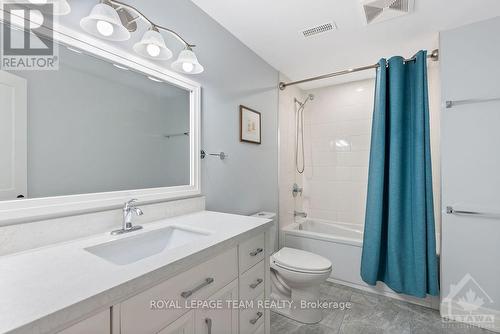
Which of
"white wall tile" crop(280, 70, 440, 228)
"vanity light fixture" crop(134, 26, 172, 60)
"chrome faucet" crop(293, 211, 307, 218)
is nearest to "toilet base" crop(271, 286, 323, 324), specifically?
"white wall tile" crop(280, 70, 440, 228)

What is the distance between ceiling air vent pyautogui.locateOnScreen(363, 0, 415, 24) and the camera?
154 centimetres

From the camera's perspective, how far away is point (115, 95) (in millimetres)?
1187

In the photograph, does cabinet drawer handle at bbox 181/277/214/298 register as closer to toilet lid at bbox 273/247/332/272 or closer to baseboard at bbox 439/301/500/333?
toilet lid at bbox 273/247/332/272

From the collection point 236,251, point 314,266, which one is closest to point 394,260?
point 314,266

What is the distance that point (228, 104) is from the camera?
188 cm

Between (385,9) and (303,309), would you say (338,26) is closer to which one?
(385,9)

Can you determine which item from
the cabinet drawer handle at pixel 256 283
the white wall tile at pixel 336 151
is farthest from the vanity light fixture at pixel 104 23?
the white wall tile at pixel 336 151

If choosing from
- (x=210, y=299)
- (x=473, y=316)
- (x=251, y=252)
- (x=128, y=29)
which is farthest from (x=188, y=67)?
(x=473, y=316)

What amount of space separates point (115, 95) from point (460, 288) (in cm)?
263

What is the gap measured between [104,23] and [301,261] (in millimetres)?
1863

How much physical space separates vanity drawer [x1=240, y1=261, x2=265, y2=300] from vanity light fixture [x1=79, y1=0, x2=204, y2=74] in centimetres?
116

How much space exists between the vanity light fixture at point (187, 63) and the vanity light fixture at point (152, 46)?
0.09 meters

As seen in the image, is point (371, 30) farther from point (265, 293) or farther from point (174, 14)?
point (265, 293)

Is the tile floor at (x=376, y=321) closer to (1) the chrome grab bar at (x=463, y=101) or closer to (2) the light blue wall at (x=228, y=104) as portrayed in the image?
(2) the light blue wall at (x=228, y=104)
